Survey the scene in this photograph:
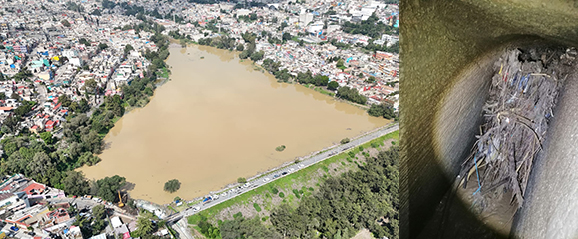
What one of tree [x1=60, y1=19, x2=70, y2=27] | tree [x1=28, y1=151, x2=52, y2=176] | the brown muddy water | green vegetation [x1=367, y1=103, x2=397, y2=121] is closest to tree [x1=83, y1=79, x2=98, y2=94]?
the brown muddy water

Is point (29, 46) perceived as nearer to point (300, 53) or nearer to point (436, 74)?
point (300, 53)


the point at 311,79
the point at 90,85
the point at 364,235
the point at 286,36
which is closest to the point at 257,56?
the point at 311,79

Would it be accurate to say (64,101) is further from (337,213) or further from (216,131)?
(337,213)

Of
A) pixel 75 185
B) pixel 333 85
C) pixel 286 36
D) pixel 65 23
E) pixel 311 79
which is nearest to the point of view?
pixel 75 185

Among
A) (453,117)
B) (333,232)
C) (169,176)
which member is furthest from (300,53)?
(453,117)

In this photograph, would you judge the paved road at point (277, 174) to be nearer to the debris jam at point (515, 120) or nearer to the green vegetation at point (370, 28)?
the debris jam at point (515, 120)

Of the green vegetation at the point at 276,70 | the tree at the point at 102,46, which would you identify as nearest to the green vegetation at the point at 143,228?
the green vegetation at the point at 276,70

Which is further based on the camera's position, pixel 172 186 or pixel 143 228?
pixel 172 186

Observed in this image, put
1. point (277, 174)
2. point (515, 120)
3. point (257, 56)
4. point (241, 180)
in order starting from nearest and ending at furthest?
point (515, 120)
point (241, 180)
point (277, 174)
point (257, 56)
